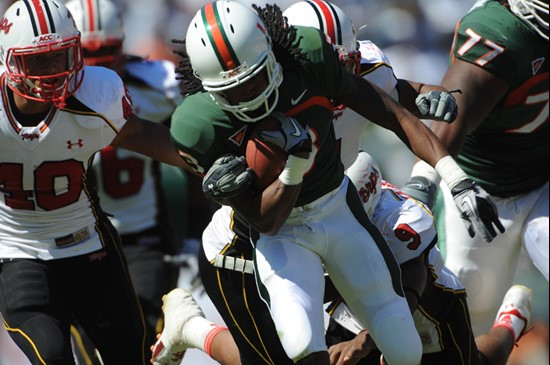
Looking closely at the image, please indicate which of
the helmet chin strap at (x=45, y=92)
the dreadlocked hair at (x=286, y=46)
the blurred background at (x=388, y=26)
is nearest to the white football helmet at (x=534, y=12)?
the dreadlocked hair at (x=286, y=46)

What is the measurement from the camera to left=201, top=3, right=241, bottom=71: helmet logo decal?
4.38m

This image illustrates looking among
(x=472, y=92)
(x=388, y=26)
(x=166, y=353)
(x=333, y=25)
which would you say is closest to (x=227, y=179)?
(x=333, y=25)

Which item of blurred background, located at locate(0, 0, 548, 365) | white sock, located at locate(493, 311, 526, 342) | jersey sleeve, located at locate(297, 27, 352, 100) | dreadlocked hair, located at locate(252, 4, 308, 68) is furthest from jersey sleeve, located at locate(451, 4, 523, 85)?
blurred background, located at locate(0, 0, 548, 365)

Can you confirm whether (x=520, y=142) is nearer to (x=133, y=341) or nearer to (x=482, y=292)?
(x=482, y=292)

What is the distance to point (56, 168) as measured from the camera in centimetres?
504

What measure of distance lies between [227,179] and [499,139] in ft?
7.28

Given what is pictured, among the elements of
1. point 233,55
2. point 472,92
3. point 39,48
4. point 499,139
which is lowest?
point 499,139

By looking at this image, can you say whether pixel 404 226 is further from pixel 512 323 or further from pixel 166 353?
pixel 166 353

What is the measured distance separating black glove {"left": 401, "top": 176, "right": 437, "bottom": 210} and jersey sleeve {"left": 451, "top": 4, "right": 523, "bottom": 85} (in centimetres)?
61

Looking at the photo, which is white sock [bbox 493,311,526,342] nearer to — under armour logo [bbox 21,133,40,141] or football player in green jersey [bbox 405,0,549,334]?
football player in green jersey [bbox 405,0,549,334]

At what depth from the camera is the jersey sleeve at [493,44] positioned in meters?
5.75

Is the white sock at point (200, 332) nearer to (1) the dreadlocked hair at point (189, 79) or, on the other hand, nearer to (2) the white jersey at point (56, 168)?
(2) the white jersey at point (56, 168)

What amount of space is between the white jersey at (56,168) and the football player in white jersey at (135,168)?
1.82m

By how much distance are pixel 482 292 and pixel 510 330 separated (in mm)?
316
